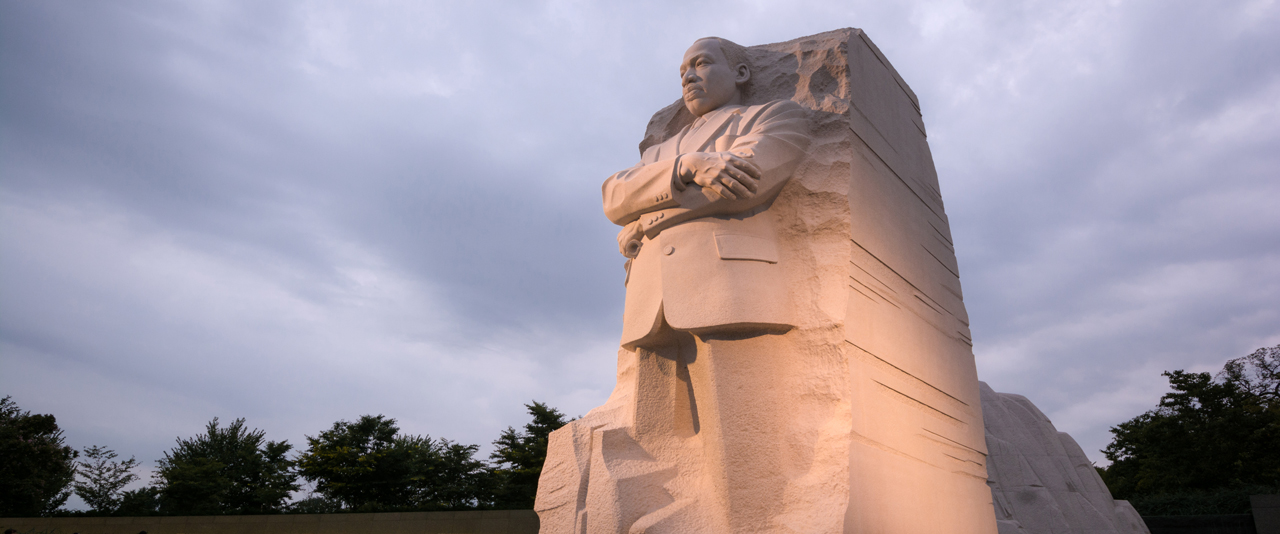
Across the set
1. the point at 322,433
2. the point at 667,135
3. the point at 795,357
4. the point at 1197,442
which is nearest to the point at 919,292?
the point at 795,357

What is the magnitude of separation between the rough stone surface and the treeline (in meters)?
12.1

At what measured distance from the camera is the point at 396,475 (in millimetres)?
20094

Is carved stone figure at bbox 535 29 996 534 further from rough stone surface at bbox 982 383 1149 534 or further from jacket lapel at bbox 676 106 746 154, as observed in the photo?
rough stone surface at bbox 982 383 1149 534

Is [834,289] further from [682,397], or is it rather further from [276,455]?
[276,455]

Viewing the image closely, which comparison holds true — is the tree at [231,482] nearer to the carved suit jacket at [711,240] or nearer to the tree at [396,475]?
the tree at [396,475]

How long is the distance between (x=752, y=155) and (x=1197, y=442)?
1920cm

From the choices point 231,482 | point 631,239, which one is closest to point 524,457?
point 231,482

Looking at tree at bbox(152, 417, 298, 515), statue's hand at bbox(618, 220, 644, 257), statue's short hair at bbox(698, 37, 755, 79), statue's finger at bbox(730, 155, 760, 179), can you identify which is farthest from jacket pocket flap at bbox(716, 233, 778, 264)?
tree at bbox(152, 417, 298, 515)

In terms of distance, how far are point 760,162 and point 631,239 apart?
2.57 feet

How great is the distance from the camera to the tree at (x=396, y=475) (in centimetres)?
1966

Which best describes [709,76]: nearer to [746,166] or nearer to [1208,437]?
[746,166]

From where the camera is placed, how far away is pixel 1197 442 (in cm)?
1728

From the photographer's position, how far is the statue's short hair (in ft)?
14.1

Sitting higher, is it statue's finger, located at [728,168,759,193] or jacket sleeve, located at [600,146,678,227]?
jacket sleeve, located at [600,146,678,227]
